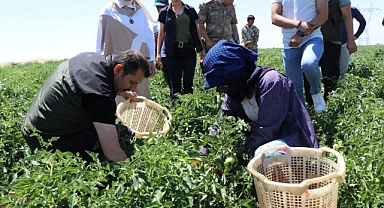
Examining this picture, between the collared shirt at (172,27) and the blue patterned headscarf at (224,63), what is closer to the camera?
the blue patterned headscarf at (224,63)

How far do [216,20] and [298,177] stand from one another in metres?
3.29

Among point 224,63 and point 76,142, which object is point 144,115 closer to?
point 76,142

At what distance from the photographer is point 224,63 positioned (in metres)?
2.59

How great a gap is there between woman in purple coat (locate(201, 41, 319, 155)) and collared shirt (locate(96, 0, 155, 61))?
80.9 inches

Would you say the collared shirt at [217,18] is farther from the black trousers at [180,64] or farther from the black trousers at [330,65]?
the black trousers at [330,65]

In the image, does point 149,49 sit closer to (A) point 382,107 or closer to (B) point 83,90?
(B) point 83,90

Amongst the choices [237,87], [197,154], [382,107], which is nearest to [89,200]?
[197,154]

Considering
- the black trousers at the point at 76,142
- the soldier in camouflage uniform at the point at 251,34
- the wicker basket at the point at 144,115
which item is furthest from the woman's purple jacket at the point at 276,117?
the soldier in camouflage uniform at the point at 251,34

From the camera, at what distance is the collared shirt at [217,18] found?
5.32 meters

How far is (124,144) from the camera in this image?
9.23 feet

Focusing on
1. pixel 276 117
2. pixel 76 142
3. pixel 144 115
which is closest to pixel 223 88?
pixel 276 117

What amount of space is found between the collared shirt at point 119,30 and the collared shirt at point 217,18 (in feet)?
3.27

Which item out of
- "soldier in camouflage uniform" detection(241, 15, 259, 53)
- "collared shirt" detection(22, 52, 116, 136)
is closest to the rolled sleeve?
"collared shirt" detection(22, 52, 116, 136)

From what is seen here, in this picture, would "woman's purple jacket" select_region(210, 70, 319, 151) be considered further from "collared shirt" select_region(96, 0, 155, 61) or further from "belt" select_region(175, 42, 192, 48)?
"belt" select_region(175, 42, 192, 48)
